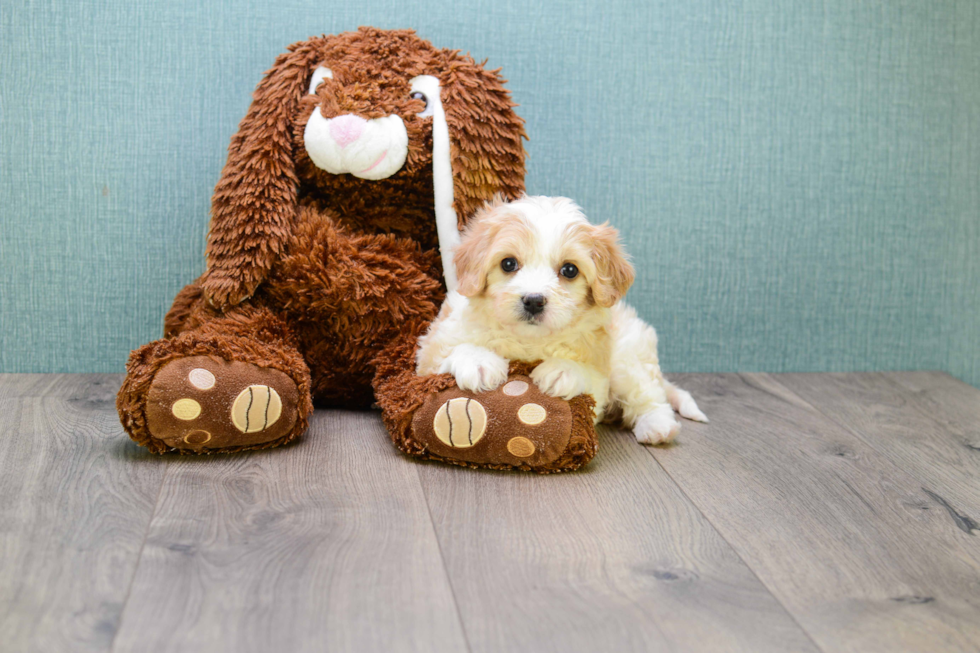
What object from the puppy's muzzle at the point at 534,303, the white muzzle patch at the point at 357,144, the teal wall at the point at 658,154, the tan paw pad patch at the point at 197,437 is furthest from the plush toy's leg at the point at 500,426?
the teal wall at the point at 658,154

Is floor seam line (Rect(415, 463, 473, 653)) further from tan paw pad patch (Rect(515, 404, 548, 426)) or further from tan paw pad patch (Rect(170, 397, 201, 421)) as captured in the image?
tan paw pad patch (Rect(170, 397, 201, 421))

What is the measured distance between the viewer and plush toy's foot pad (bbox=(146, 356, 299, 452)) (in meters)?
1.40

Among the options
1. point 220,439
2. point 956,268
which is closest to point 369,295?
point 220,439

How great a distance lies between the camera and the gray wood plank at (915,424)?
4.98 feet

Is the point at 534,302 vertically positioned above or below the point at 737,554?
above

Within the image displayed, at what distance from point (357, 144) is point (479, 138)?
0.75 feet

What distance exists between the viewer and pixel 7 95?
1855 millimetres

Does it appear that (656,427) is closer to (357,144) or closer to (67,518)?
(357,144)

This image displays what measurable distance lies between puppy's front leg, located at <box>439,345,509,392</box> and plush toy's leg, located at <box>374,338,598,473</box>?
0.01 m

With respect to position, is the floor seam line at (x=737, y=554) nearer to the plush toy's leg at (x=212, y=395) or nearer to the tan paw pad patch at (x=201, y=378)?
the plush toy's leg at (x=212, y=395)

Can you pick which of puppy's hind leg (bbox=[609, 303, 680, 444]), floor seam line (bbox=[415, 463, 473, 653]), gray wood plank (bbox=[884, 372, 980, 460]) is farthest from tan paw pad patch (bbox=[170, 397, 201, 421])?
gray wood plank (bbox=[884, 372, 980, 460])

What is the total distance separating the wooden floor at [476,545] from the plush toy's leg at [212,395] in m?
0.04

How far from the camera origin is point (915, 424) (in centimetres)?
187

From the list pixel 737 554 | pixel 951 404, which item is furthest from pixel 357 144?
pixel 951 404
